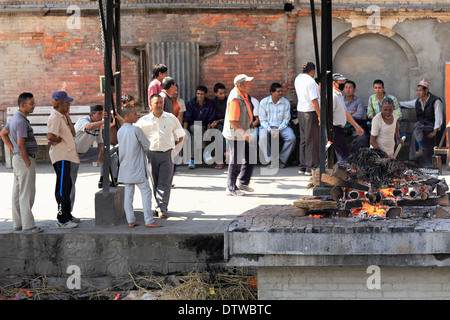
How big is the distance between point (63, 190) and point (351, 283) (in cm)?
343

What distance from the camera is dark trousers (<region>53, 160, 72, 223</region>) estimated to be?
8.13 metres

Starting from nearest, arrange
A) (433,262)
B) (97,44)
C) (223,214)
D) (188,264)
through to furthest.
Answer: (433,262), (188,264), (223,214), (97,44)

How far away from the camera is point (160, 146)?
29.1 ft

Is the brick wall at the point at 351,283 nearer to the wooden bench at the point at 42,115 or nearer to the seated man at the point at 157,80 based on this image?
the seated man at the point at 157,80

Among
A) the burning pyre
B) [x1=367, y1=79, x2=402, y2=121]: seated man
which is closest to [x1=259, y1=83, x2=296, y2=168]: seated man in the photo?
[x1=367, y1=79, x2=402, y2=121]: seated man

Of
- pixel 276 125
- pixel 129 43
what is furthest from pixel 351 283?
pixel 129 43

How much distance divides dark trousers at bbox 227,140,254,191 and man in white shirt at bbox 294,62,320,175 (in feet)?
5.47

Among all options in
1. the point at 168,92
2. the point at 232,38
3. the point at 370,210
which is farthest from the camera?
A: the point at 232,38

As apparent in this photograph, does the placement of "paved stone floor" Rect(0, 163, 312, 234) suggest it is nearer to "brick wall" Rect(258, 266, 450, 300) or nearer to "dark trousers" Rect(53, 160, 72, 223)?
"dark trousers" Rect(53, 160, 72, 223)

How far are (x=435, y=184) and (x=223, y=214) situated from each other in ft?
9.15

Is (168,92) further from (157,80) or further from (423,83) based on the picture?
(423,83)

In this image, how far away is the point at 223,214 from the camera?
9.05m
